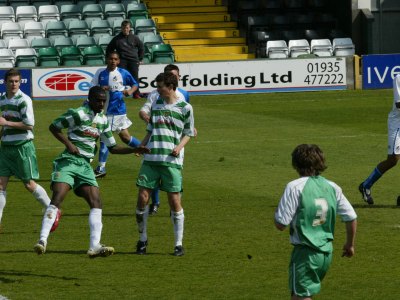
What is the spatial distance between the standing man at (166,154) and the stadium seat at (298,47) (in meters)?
24.8

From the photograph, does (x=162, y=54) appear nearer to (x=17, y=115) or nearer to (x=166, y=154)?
(x=17, y=115)

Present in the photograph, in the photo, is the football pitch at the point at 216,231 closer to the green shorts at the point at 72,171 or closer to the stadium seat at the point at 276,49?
the green shorts at the point at 72,171

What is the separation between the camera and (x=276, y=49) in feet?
123

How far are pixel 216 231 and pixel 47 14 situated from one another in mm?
26185

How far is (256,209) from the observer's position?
1588 cm

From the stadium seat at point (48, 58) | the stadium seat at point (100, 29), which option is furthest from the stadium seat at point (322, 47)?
the stadium seat at point (48, 58)

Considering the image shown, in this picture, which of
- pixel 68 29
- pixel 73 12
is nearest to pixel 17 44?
pixel 68 29

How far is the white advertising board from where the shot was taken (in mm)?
32906

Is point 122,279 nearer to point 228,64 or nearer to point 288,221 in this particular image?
point 288,221

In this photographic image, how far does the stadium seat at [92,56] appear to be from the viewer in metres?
35.8

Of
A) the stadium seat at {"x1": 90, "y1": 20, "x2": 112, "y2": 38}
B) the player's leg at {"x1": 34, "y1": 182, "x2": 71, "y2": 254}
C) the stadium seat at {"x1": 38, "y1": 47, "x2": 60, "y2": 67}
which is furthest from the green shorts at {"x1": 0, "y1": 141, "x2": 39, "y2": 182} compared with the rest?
the stadium seat at {"x1": 90, "y1": 20, "x2": 112, "y2": 38}

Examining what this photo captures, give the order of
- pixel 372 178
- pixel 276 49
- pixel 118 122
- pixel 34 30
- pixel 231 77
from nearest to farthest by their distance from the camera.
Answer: pixel 372 178, pixel 118 122, pixel 231 77, pixel 276 49, pixel 34 30

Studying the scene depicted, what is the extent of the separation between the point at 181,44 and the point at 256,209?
23859 mm

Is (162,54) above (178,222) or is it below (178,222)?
above
